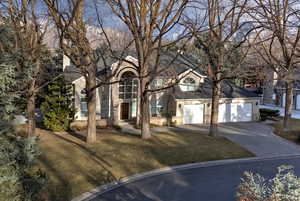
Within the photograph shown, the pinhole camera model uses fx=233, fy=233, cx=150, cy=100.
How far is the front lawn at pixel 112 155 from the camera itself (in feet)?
33.4

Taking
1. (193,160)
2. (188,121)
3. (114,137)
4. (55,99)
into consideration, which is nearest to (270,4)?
(188,121)

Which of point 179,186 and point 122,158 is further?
point 122,158

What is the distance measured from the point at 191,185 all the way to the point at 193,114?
14147 millimetres

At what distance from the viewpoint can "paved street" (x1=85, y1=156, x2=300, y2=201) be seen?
361 inches

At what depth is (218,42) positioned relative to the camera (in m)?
15.9

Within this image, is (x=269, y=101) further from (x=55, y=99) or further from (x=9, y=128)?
(x=9, y=128)

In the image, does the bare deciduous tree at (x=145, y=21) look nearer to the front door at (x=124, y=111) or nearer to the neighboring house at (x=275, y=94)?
the front door at (x=124, y=111)

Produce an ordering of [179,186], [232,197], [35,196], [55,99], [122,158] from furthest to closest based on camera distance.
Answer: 1. [55,99]
2. [122,158]
3. [179,186]
4. [232,197]
5. [35,196]

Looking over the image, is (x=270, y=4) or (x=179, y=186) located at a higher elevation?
(x=270, y=4)

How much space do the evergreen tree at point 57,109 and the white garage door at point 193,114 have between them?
11.1 m

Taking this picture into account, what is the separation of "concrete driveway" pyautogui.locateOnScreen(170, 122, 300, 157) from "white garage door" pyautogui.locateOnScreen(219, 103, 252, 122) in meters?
1.24

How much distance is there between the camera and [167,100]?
24.1 m

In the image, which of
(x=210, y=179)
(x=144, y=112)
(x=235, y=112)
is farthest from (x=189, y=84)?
(x=210, y=179)

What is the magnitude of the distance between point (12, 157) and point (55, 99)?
1303 centimetres
